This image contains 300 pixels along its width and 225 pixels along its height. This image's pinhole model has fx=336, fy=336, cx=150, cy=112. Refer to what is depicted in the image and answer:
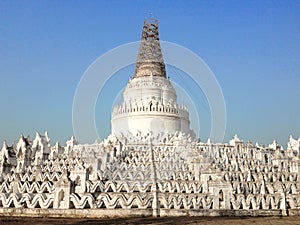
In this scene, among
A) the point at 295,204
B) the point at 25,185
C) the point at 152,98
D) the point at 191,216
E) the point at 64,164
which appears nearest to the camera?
the point at 191,216

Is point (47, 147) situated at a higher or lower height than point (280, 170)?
higher

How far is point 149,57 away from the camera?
48.8 m

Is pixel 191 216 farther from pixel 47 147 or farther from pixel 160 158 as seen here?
pixel 47 147

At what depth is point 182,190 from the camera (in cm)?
1841

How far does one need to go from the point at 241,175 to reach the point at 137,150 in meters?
10.4

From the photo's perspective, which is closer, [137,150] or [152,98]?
[137,150]

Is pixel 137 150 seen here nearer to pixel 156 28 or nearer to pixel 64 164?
pixel 64 164

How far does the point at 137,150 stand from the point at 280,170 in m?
12.0

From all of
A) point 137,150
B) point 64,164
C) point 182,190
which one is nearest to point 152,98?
point 137,150

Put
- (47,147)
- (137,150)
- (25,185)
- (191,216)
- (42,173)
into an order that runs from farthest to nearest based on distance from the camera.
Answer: (47,147) < (137,150) < (42,173) < (25,185) < (191,216)

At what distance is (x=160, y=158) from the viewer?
2688 centimetres

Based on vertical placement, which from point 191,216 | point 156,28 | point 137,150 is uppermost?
point 156,28

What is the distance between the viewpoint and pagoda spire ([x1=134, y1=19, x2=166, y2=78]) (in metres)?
47.6

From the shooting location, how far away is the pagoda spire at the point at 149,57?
47.6 meters
